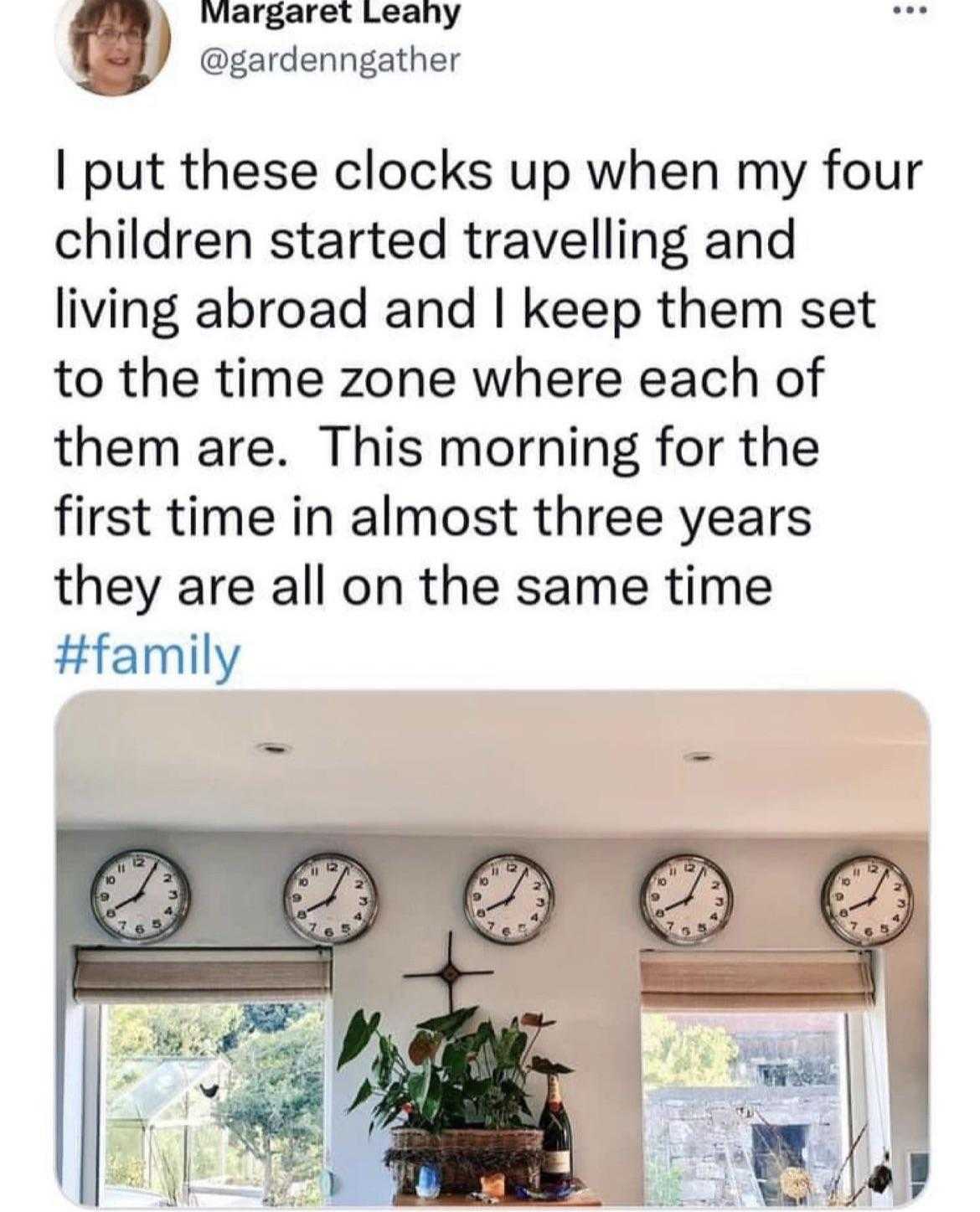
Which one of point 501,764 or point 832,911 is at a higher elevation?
point 501,764

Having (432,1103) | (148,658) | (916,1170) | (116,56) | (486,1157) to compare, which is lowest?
(916,1170)

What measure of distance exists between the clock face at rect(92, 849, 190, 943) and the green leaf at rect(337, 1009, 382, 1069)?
21.1 inches

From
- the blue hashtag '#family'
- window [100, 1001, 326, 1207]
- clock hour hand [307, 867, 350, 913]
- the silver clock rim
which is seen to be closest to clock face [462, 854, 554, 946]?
clock hour hand [307, 867, 350, 913]

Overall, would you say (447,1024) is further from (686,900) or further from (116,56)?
(116,56)

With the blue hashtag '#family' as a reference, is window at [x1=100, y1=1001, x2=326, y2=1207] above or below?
below

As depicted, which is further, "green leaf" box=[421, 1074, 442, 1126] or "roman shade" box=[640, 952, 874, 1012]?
"roman shade" box=[640, 952, 874, 1012]

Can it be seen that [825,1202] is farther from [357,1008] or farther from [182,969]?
[182,969]

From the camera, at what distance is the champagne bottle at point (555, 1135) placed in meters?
4.22

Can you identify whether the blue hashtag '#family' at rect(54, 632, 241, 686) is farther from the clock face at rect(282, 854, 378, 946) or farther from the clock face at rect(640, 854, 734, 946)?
→ the clock face at rect(640, 854, 734, 946)

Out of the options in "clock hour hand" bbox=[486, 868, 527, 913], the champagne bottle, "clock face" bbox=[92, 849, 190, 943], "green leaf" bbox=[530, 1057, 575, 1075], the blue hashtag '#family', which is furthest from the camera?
"clock hour hand" bbox=[486, 868, 527, 913]

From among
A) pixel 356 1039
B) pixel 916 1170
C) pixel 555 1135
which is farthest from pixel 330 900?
pixel 916 1170

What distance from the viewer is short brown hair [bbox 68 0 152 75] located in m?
1.25

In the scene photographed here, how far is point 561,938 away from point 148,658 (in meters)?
3.49

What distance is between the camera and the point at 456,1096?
4199mm
